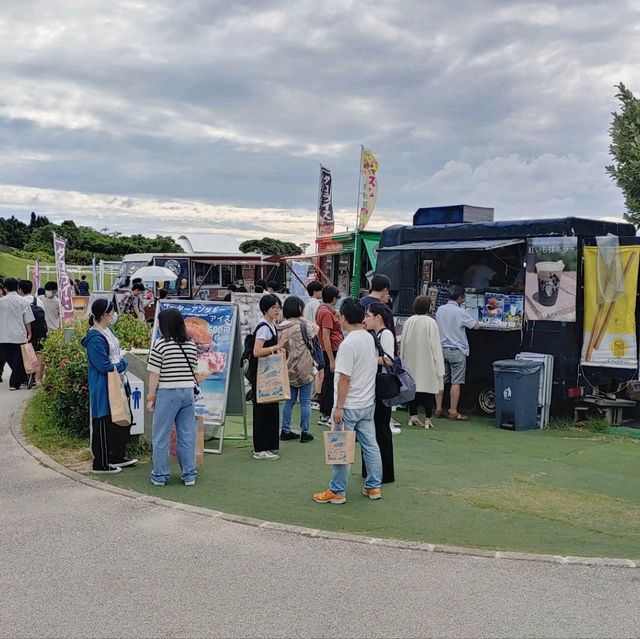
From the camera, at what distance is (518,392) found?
33.0 feet

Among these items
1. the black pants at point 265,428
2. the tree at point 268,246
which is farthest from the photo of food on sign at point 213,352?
the tree at point 268,246

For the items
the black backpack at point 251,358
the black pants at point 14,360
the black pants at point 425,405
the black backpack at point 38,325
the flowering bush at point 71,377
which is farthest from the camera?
the black backpack at point 38,325

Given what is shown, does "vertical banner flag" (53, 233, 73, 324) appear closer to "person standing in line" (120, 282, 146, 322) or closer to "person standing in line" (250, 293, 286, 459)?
"person standing in line" (120, 282, 146, 322)

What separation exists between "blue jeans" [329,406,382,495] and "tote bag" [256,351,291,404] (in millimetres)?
1564

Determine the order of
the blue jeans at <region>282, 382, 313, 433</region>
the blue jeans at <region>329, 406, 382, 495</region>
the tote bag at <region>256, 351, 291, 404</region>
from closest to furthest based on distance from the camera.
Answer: the blue jeans at <region>329, 406, 382, 495</region> < the tote bag at <region>256, 351, 291, 404</region> < the blue jeans at <region>282, 382, 313, 433</region>

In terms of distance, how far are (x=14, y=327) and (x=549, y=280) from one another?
28.7ft

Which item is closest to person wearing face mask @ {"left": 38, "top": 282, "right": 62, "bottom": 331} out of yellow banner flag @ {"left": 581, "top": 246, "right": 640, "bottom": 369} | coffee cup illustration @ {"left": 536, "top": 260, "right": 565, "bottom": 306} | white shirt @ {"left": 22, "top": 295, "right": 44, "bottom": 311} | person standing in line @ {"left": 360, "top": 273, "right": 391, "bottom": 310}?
white shirt @ {"left": 22, "top": 295, "right": 44, "bottom": 311}

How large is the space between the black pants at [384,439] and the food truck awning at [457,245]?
172 inches

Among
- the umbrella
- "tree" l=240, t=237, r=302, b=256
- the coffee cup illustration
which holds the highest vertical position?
"tree" l=240, t=237, r=302, b=256

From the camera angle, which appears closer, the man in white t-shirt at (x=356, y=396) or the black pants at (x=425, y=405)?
the man in white t-shirt at (x=356, y=396)

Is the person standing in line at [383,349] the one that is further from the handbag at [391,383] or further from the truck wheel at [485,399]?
the truck wheel at [485,399]

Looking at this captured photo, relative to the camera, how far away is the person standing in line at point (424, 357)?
10.1 m

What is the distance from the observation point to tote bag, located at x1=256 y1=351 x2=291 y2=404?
795 cm

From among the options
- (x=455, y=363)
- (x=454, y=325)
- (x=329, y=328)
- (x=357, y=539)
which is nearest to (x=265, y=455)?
(x=329, y=328)
